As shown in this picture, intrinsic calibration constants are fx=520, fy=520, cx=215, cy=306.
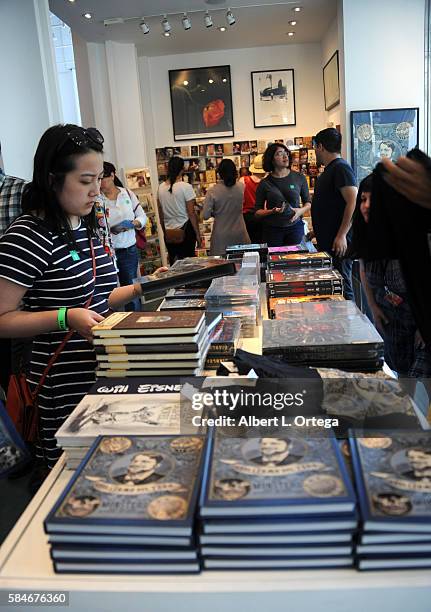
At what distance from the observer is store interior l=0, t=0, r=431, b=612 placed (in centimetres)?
73

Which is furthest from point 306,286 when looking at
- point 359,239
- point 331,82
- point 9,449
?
point 331,82

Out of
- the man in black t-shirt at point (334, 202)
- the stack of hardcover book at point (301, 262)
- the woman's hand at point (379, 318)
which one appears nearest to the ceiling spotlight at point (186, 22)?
the man in black t-shirt at point (334, 202)

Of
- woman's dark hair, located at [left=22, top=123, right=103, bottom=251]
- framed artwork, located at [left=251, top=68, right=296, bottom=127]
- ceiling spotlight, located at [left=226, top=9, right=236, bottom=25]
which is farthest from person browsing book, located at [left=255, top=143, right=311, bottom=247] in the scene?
framed artwork, located at [left=251, top=68, right=296, bottom=127]

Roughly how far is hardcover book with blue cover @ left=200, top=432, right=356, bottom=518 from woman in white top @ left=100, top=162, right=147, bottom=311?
3.68 m

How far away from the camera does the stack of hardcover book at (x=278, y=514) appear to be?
707mm

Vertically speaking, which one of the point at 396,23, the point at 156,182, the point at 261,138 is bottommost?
the point at 156,182

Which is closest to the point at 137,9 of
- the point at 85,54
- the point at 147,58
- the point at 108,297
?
the point at 85,54

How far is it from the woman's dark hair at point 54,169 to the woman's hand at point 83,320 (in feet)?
0.79

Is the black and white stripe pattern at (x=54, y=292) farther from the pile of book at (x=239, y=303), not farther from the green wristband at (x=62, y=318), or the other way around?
the pile of book at (x=239, y=303)

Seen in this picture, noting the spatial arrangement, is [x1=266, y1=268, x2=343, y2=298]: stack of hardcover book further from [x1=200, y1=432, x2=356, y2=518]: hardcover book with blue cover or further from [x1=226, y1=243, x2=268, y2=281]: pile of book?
[x1=200, y1=432, x2=356, y2=518]: hardcover book with blue cover

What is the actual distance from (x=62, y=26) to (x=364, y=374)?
6.14 metres

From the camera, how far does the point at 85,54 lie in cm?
678

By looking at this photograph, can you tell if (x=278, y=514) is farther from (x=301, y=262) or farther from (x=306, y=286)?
(x=301, y=262)

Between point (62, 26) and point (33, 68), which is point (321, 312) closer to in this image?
point (33, 68)
